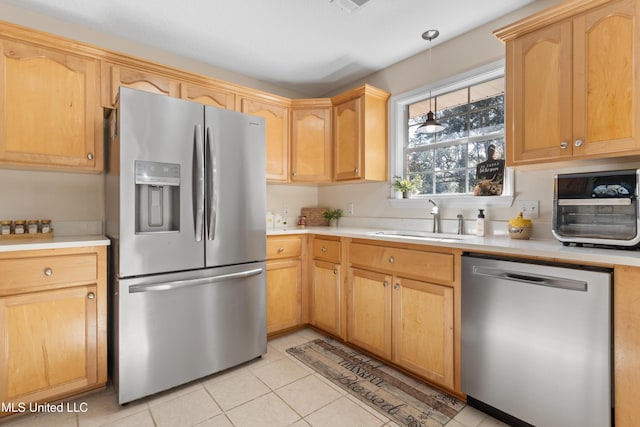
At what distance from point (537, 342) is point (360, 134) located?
204 centimetres

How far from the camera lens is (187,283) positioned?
1.97 meters

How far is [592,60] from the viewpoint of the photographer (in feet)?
5.10

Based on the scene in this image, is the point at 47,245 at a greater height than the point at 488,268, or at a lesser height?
greater

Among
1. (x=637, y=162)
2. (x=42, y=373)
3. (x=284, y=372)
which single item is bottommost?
(x=284, y=372)

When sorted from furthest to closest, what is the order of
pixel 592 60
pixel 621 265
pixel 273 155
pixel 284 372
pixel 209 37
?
pixel 273 155, pixel 209 37, pixel 284 372, pixel 592 60, pixel 621 265

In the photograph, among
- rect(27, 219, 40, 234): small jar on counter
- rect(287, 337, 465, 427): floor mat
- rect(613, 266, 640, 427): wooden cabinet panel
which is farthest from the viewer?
rect(27, 219, 40, 234): small jar on counter

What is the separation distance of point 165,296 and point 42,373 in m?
0.72

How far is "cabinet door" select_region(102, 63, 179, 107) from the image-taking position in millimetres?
2189

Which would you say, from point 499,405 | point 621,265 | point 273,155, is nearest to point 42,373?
point 273,155

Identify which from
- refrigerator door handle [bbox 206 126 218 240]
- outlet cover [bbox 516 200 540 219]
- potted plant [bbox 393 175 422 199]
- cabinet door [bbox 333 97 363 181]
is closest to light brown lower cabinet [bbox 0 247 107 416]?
refrigerator door handle [bbox 206 126 218 240]

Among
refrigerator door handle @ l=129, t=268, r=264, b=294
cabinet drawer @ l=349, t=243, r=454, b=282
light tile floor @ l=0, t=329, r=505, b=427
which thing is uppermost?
cabinet drawer @ l=349, t=243, r=454, b=282

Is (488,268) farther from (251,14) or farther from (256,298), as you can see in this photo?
(251,14)

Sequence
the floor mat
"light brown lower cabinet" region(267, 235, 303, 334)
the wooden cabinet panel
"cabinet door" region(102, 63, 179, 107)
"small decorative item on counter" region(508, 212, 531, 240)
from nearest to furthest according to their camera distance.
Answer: the wooden cabinet panel → the floor mat → "small decorative item on counter" region(508, 212, 531, 240) → "cabinet door" region(102, 63, 179, 107) → "light brown lower cabinet" region(267, 235, 303, 334)

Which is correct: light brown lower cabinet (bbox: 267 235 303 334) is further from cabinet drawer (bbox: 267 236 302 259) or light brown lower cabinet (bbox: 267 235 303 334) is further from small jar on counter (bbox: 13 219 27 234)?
small jar on counter (bbox: 13 219 27 234)
